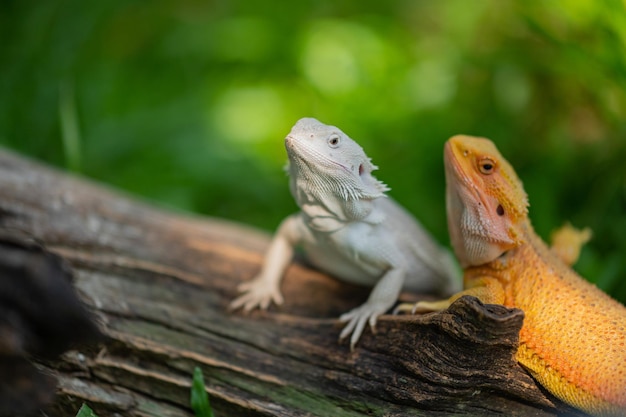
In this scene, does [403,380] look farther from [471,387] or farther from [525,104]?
[525,104]

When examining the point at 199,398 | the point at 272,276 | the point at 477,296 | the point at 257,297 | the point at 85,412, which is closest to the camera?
the point at 85,412

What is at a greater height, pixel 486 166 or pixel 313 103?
pixel 313 103

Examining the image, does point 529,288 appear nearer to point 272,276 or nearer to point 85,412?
point 272,276

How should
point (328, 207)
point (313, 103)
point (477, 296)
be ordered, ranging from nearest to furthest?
point (477, 296)
point (328, 207)
point (313, 103)

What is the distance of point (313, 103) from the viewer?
5852 mm

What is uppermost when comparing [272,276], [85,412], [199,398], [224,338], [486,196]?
[486,196]

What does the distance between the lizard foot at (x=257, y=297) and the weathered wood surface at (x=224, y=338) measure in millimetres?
53

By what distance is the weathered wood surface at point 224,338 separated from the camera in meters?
2.72

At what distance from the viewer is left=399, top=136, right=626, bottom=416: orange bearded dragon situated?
103 inches

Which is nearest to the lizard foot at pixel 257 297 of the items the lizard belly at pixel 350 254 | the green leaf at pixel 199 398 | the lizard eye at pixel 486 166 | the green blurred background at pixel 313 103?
the lizard belly at pixel 350 254

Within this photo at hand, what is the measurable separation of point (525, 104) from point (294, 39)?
2352 mm

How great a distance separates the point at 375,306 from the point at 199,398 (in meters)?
0.98

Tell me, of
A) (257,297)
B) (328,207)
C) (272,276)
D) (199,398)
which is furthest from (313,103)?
(199,398)

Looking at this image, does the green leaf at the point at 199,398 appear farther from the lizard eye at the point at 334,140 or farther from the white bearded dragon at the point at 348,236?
the lizard eye at the point at 334,140
